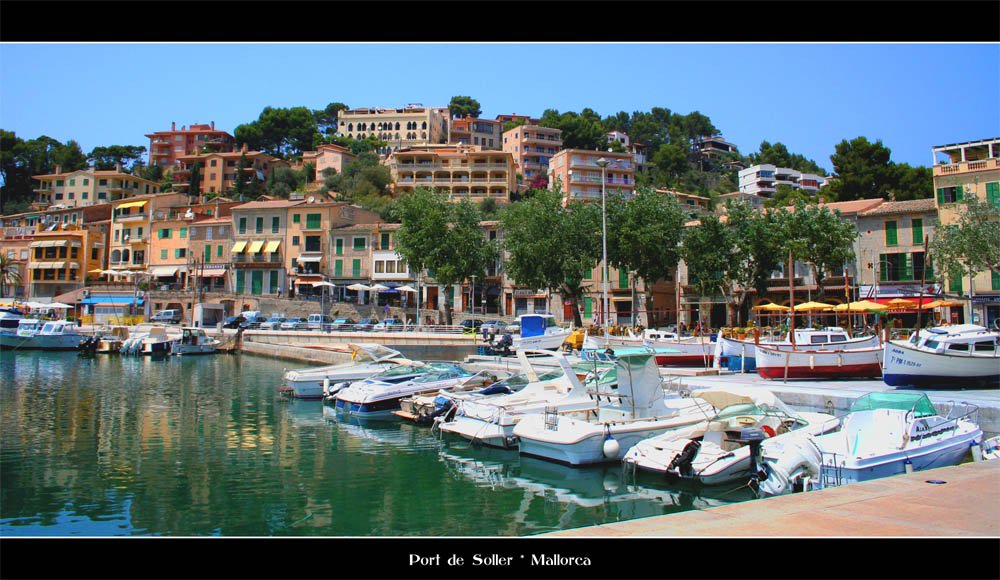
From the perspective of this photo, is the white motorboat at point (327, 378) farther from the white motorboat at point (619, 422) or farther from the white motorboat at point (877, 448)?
the white motorboat at point (877, 448)

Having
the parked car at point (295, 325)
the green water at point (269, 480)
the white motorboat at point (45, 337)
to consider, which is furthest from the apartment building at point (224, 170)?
the green water at point (269, 480)

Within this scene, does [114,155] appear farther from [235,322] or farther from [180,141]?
[235,322]

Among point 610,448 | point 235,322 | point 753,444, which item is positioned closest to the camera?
point 753,444

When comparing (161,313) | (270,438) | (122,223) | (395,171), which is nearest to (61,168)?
(122,223)

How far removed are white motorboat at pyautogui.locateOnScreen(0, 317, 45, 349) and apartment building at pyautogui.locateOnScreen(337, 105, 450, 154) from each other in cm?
7913

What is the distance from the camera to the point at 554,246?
1863 inches

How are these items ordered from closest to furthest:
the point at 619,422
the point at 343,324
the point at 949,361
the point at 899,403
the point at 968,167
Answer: the point at 899,403, the point at 619,422, the point at 949,361, the point at 968,167, the point at 343,324

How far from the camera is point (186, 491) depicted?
1250cm

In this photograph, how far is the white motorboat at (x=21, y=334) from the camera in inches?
1971

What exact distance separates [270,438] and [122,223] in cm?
6935

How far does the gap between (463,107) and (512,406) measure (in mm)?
137223

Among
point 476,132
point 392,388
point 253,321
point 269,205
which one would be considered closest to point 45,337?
point 253,321

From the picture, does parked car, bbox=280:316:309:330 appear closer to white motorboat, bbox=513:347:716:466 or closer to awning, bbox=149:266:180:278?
awning, bbox=149:266:180:278

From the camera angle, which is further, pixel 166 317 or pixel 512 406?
pixel 166 317
